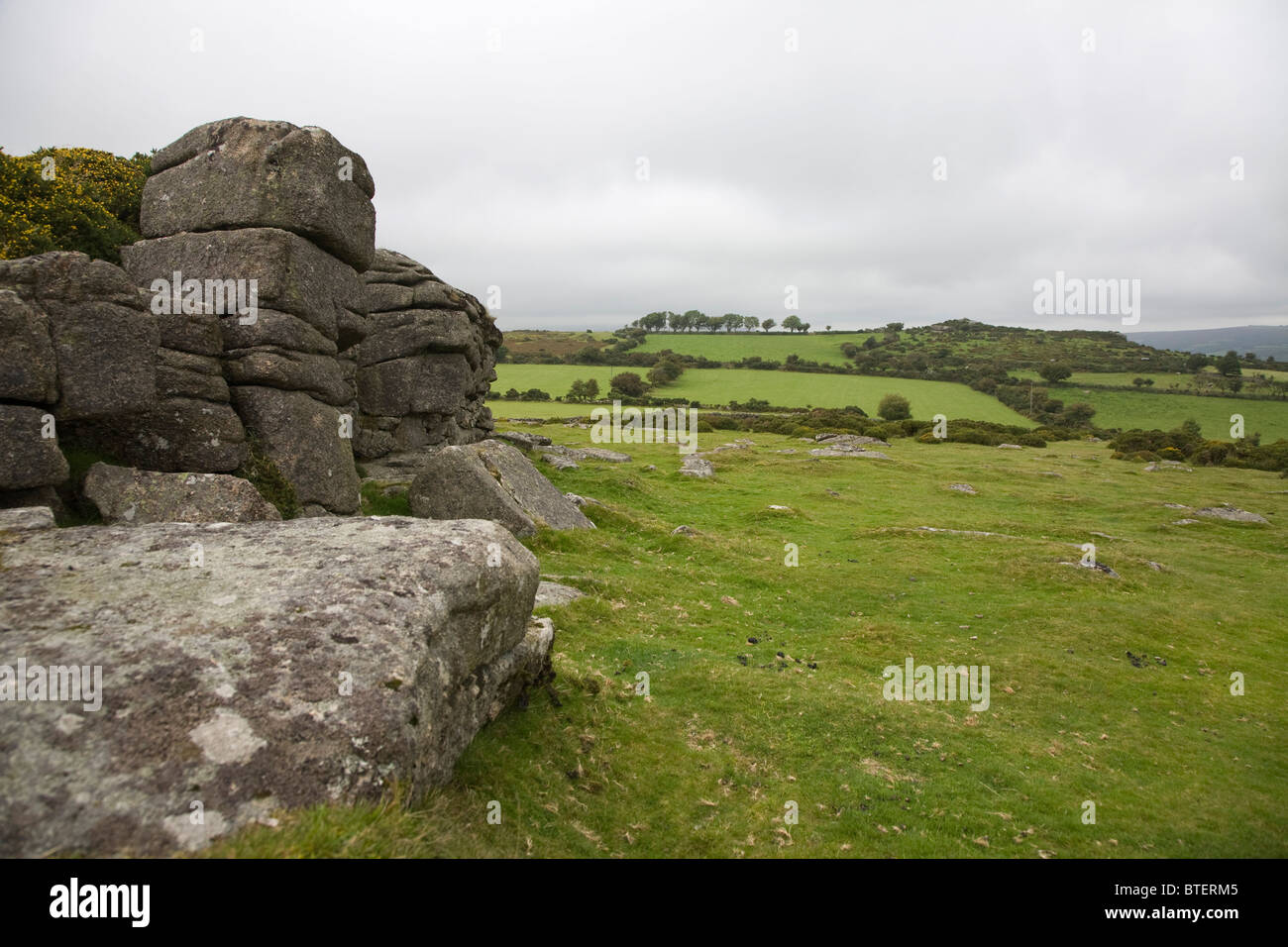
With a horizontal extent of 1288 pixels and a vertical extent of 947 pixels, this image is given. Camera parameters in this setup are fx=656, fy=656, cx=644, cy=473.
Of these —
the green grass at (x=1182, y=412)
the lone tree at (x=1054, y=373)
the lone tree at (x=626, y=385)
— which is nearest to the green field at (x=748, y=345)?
the lone tree at (x=1054, y=373)

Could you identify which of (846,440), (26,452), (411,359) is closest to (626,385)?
(846,440)

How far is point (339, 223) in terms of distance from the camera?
69.2ft

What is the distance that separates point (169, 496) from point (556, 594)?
906cm

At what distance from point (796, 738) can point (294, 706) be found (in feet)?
29.3

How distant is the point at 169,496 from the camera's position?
13.5 metres

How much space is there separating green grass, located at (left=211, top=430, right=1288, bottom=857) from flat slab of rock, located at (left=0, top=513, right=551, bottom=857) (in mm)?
655

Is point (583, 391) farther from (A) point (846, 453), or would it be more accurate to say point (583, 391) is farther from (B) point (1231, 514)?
(B) point (1231, 514)

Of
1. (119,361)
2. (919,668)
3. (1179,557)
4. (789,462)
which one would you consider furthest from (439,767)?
(789,462)

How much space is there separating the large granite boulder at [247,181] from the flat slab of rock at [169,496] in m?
9.56

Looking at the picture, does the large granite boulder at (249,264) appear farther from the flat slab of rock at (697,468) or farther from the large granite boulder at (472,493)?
the flat slab of rock at (697,468)

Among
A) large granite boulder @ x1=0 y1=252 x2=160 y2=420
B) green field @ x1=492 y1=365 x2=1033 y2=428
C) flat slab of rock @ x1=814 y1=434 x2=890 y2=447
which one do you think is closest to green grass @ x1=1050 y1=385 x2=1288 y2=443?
green field @ x1=492 y1=365 x2=1033 y2=428

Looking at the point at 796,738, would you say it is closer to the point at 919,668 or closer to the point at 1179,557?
the point at 919,668

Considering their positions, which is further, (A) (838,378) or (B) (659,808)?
(A) (838,378)

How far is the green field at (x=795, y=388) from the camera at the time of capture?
11000 centimetres
